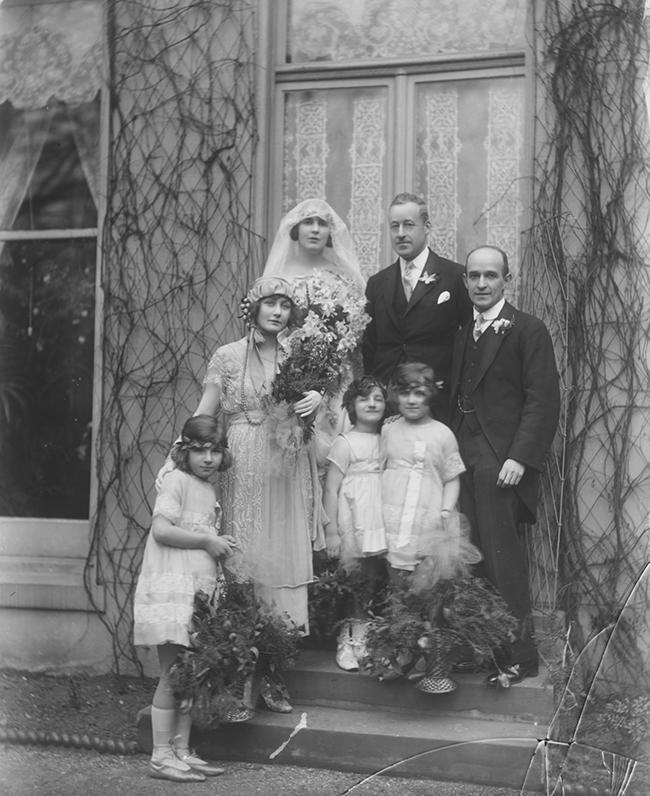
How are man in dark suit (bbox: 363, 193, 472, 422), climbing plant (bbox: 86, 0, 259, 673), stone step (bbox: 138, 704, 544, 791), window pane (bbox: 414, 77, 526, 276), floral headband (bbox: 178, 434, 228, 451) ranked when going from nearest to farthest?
1. stone step (bbox: 138, 704, 544, 791)
2. floral headband (bbox: 178, 434, 228, 451)
3. man in dark suit (bbox: 363, 193, 472, 422)
4. window pane (bbox: 414, 77, 526, 276)
5. climbing plant (bbox: 86, 0, 259, 673)

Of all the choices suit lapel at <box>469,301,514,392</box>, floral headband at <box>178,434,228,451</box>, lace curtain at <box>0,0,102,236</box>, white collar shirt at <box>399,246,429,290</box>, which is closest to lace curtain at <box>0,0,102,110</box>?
lace curtain at <box>0,0,102,236</box>

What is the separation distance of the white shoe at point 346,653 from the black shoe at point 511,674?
63 centimetres

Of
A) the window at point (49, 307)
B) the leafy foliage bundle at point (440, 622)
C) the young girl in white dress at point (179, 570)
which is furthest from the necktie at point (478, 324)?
the window at point (49, 307)

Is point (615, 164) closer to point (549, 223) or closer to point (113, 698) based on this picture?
point (549, 223)

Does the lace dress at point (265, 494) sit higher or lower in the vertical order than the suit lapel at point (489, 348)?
lower

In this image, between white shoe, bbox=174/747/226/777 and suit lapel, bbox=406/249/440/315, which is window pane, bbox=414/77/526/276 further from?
white shoe, bbox=174/747/226/777

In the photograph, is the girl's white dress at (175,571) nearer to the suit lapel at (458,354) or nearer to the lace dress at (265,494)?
the lace dress at (265,494)

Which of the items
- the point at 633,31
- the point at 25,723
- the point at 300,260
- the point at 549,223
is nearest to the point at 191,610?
the point at 25,723

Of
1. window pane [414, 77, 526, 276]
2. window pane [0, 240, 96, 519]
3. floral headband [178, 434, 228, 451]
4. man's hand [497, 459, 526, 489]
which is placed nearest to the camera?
floral headband [178, 434, 228, 451]

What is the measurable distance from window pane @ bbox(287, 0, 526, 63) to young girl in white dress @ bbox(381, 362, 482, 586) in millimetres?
2096

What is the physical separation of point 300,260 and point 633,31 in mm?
2134

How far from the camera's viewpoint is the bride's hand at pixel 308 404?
14.3 feet

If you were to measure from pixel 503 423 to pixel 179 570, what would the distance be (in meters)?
1.66

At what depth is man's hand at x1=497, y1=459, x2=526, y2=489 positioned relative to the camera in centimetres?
452
